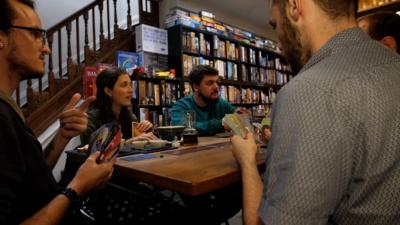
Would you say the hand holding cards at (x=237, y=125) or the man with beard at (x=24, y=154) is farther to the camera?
the hand holding cards at (x=237, y=125)

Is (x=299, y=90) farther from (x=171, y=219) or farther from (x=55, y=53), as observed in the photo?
(x=55, y=53)

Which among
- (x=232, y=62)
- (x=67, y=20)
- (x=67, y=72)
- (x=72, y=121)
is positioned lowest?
(x=72, y=121)

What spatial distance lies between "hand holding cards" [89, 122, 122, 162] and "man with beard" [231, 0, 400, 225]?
19.9 inches

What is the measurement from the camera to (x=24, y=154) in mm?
739

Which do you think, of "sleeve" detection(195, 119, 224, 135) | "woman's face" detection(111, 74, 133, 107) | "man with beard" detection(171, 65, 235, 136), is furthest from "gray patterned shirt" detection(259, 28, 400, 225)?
"man with beard" detection(171, 65, 235, 136)

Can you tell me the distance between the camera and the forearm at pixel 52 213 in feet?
2.38

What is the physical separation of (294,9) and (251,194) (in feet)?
1.65

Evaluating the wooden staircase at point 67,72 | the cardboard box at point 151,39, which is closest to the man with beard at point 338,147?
the wooden staircase at point 67,72

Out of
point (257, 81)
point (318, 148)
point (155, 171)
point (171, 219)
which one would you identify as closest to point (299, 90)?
point (318, 148)

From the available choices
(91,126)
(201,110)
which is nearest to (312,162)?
(91,126)

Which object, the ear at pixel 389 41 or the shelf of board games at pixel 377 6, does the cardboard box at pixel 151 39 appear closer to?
the shelf of board games at pixel 377 6

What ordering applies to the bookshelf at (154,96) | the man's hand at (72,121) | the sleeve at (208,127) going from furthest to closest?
the bookshelf at (154,96)
the sleeve at (208,127)
the man's hand at (72,121)

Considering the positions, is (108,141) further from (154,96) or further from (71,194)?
(154,96)

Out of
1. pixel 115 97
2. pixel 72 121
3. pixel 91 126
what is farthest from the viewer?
pixel 115 97
